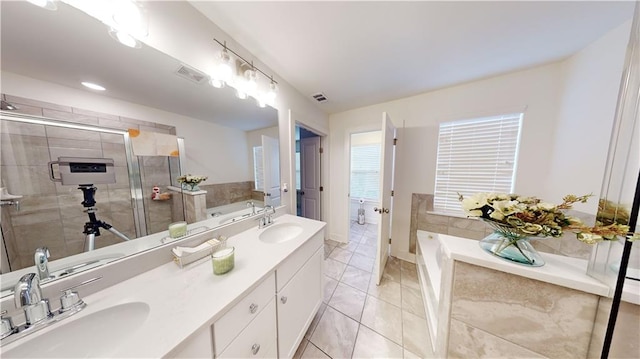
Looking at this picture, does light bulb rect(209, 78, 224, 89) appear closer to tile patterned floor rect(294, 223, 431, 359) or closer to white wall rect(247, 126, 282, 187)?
white wall rect(247, 126, 282, 187)

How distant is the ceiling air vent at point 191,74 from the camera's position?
100cm

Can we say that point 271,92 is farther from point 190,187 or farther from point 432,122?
point 432,122

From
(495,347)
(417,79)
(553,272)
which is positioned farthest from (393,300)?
(417,79)

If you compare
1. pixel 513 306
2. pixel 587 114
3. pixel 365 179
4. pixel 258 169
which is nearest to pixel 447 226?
pixel 587 114

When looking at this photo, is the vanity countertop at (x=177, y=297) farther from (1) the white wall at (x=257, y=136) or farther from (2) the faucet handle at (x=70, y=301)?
(1) the white wall at (x=257, y=136)

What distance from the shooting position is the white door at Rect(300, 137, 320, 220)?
279cm

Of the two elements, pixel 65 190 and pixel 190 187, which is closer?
pixel 65 190

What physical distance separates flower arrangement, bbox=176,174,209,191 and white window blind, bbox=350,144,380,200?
3.05 m

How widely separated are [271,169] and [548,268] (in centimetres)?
178

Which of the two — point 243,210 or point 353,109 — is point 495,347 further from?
point 353,109

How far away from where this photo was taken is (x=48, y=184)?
648 mm

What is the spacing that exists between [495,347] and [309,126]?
7.36 feet

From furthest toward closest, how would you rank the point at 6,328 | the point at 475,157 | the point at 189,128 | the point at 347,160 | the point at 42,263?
the point at 347,160 → the point at 475,157 → the point at 189,128 → the point at 42,263 → the point at 6,328

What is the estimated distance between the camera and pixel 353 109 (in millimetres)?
2506
